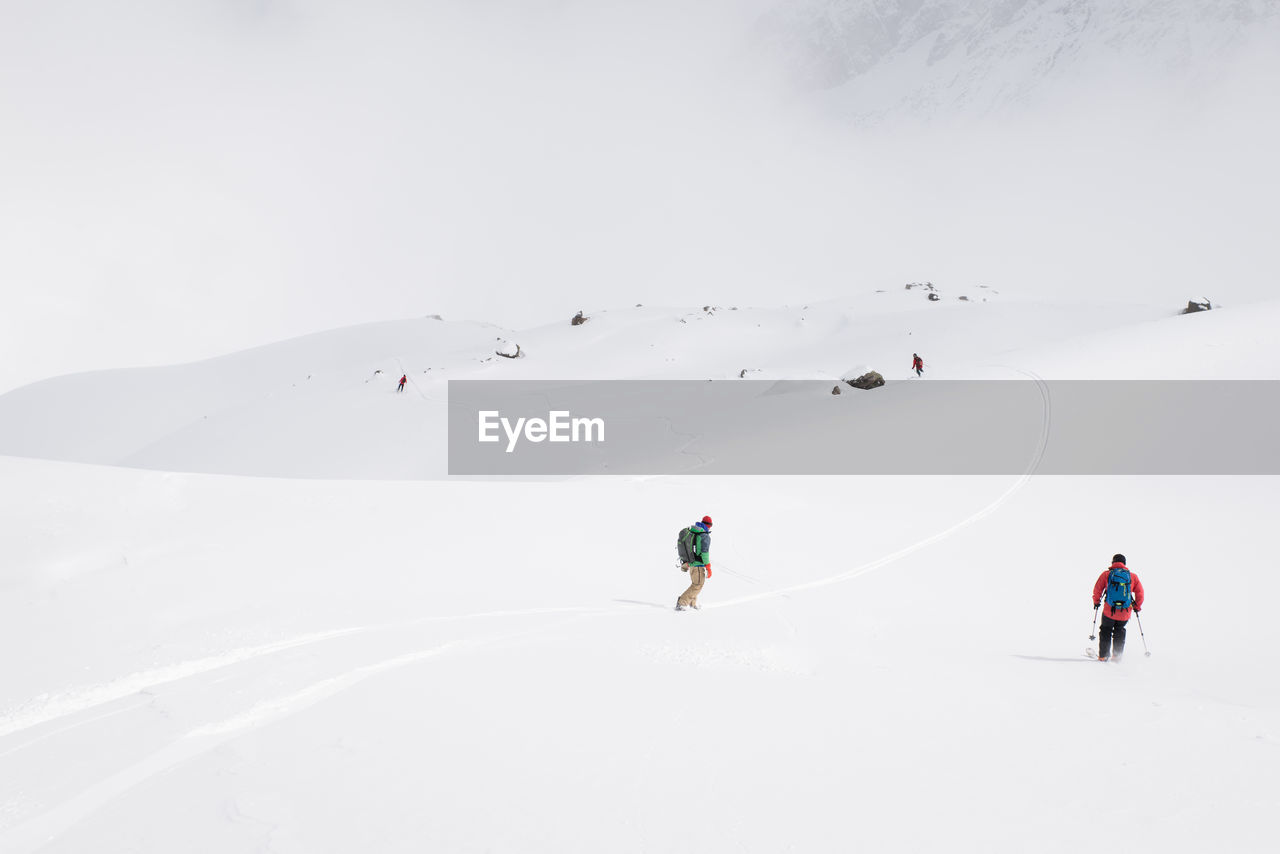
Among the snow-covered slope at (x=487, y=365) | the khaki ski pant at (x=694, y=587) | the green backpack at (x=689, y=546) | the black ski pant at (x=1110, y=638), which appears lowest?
the black ski pant at (x=1110, y=638)

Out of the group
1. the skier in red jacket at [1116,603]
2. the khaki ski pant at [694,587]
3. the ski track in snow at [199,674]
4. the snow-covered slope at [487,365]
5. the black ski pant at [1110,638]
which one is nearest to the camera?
the ski track in snow at [199,674]

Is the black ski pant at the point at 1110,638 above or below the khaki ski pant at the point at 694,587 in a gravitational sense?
below

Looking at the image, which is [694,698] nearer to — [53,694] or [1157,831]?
[1157,831]

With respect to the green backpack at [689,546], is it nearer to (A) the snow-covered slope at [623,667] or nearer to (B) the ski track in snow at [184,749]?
(A) the snow-covered slope at [623,667]

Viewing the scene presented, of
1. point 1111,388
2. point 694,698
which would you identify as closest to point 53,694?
point 694,698

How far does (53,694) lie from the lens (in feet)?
24.5

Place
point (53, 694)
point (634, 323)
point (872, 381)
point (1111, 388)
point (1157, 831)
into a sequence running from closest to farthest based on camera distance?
point (1157, 831)
point (53, 694)
point (1111, 388)
point (872, 381)
point (634, 323)

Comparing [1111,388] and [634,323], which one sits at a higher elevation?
[634,323]

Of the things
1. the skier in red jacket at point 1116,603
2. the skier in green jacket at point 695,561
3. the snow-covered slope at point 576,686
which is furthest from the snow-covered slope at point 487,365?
the skier in green jacket at point 695,561

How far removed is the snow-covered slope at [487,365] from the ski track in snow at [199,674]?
24.0 metres

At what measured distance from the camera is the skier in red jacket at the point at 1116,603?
11.1 m

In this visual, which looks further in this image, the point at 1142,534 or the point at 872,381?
the point at 872,381

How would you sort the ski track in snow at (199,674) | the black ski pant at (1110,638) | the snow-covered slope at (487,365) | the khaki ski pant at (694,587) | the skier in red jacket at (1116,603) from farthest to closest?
the snow-covered slope at (487,365) < the khaki ski pant at (694,587) < the black ski pant at (1110,638) < the skier in red jacket at (1116,603) < the ski track in snow at (199,674)

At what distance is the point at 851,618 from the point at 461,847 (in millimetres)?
9242
